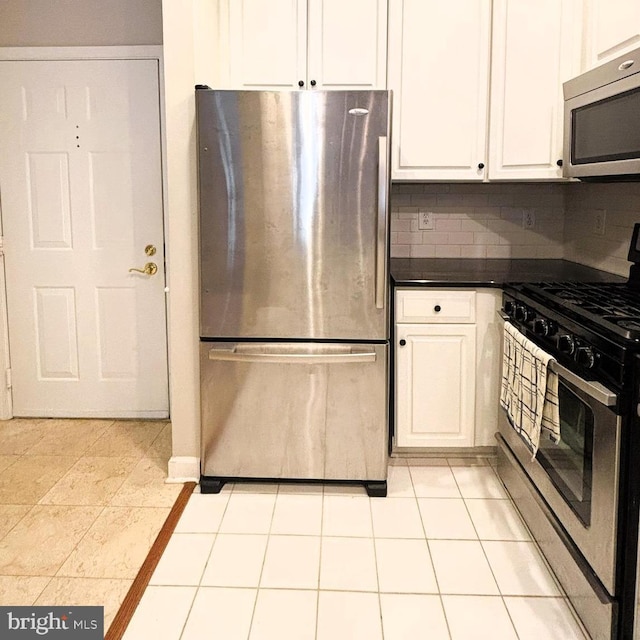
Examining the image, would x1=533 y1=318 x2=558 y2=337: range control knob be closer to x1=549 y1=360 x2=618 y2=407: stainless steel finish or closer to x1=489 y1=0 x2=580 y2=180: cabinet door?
x1=549 y1=360 x2=618 y2=407: stainless steel finish

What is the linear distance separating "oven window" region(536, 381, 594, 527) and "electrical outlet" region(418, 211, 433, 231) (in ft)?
5.10

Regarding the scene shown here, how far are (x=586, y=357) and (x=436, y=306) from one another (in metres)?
1.07

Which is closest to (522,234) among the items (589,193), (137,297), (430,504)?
(589,193)

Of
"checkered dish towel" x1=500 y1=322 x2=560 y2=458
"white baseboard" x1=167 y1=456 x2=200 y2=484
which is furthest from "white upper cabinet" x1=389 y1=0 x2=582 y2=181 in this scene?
"white baseboard" x1=167 y1=456 x2=200 y2=484

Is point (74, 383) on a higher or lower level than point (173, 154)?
lower

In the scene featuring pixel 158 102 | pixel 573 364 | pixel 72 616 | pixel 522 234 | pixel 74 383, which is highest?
pixel 158 102

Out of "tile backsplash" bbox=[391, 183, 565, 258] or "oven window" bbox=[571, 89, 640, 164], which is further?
"tile backsplash" bbox=[391, 183, 565, 258]

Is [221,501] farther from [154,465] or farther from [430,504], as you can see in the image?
[430,504]

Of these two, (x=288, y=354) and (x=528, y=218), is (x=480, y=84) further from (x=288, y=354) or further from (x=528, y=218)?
(x=288, y=354)

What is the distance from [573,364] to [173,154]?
1.77m

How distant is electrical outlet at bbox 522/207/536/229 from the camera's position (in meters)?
3.61

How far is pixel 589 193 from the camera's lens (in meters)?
3.33

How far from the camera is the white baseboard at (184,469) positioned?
3.02 m

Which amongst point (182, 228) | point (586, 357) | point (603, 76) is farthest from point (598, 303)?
point (182, 228)
